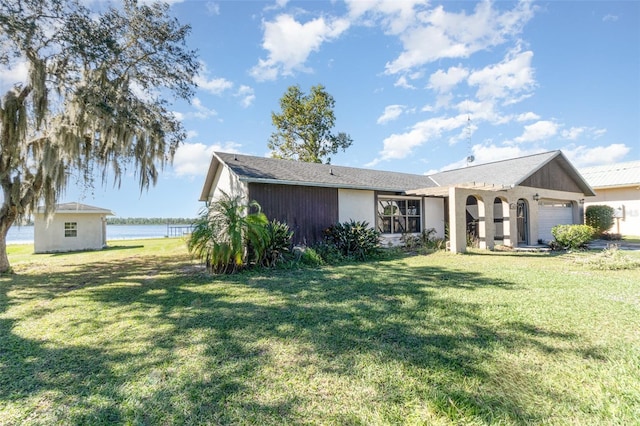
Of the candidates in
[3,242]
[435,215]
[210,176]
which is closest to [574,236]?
[435,215]

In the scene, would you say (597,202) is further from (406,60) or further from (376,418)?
(376,418)

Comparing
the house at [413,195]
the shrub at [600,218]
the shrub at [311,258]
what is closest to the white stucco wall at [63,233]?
the house at [413,195]

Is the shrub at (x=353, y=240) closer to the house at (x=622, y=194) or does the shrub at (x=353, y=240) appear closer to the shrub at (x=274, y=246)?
the shrub at (x=274, y=246)

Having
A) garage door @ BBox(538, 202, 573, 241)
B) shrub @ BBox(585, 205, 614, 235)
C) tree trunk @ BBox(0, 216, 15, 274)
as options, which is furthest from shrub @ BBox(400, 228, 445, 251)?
tree trunk @ BBox(0, 216, 15, 274)

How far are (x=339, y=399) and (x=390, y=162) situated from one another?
841 inches

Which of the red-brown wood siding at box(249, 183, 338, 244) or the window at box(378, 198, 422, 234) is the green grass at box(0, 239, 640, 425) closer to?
the red-brown wood siding at box(249, 183, 338, 244)

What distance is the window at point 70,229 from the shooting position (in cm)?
1609

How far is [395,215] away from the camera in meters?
12.8

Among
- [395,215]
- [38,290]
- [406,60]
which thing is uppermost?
[406,60]

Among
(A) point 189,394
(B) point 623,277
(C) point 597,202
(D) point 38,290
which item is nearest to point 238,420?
(A) point 189,394

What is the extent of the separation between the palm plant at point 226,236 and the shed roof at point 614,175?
2153cm

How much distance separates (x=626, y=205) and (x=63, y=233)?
3255 centimetres

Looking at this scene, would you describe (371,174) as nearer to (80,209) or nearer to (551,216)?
(551,216)

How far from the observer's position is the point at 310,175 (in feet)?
37.0
